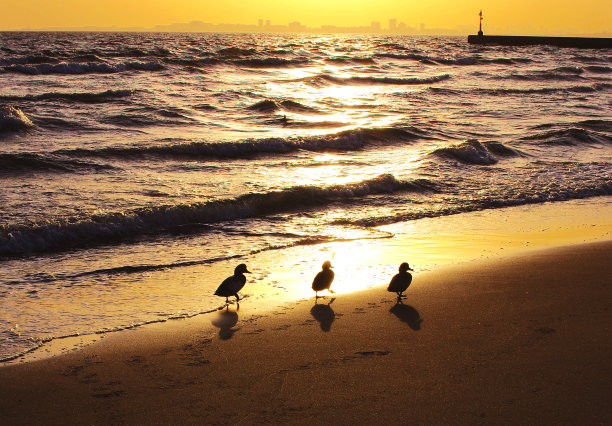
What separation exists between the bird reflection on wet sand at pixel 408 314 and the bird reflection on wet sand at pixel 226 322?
158cm

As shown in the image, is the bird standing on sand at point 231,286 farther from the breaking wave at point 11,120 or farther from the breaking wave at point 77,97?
the breaking wave at point 77,97

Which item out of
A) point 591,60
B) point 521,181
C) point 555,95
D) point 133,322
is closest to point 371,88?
point 555,95

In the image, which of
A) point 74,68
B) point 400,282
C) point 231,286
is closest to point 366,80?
point 74,68

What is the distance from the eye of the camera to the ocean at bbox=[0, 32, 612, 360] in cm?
790

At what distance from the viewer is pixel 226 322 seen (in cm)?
629

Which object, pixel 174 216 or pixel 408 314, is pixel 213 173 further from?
pixel 408 314

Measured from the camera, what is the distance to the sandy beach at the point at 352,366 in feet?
14.3

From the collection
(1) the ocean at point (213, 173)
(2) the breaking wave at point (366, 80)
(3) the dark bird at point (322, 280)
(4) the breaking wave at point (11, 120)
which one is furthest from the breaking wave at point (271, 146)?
(2) the breaking wave at point (366, 80)

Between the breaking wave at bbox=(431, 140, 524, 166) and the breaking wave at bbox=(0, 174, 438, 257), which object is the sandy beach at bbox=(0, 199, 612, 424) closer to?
the breaking wave at bbox=(0, 174, 438, 257)

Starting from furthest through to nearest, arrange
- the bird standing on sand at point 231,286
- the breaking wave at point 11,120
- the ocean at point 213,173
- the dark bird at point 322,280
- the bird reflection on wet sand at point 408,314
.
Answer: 1. the breaking wave at point 11,120
2. the ocean at point 213,173
3. the dark bird at point 322,280
4. the bird standing on sand at point 231,286
5. the bird reflection on wet sand at point 408,314

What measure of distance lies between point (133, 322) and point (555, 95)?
33845 mm

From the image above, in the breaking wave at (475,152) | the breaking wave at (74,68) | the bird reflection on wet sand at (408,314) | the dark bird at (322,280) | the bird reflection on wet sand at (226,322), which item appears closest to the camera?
the bird reflection on wet sand at (226,322)

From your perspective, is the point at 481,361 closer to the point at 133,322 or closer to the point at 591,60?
the point at 133,322

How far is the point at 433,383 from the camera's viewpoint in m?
4.74
